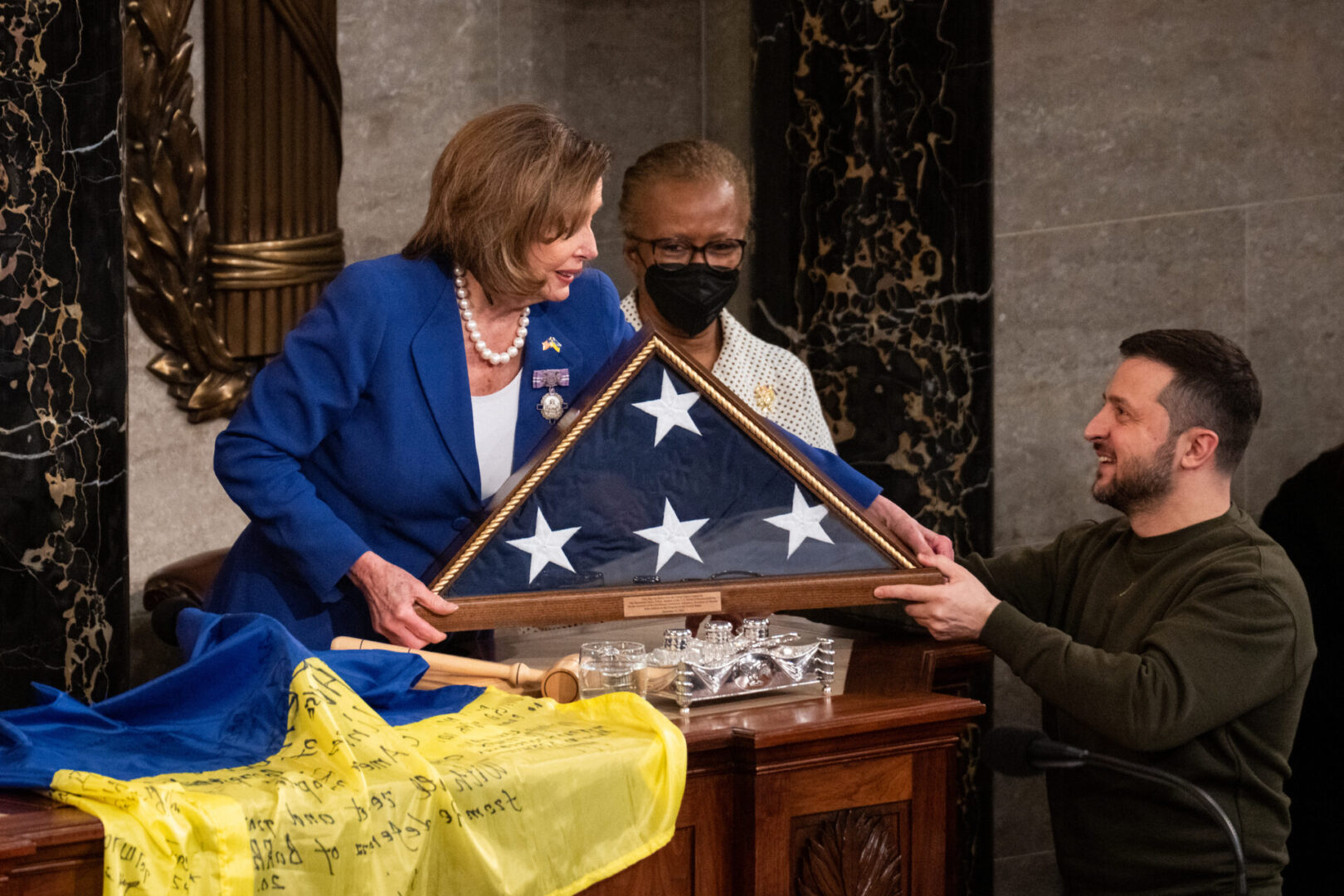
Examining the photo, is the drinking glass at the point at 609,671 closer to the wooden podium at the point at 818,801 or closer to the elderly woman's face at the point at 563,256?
the wooden podium at the point at 818,801

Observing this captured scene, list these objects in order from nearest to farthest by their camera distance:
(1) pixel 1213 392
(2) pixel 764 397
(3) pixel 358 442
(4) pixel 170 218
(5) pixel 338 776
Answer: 1. (5) pixel 338 776
2. (3) pixel 358 442
3. (1) pixel 1213 392
4. (2) pixel 764 397
5. (4) pixel 170 218

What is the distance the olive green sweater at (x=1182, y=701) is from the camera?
285 cm

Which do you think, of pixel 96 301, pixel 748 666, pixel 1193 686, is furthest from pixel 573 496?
pixel 96 301

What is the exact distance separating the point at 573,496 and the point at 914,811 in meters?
0.79

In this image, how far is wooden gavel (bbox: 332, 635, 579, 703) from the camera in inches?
104

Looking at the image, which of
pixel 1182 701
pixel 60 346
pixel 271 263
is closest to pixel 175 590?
pixel 60 346

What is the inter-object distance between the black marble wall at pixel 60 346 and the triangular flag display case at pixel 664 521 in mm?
1448

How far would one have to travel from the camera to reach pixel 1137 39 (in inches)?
189

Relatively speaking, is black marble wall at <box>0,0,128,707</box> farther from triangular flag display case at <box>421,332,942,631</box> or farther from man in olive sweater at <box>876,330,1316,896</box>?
man in olive sweater at <box>876,330,1316,896</box>

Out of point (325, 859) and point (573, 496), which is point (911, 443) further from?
point (325, 859)

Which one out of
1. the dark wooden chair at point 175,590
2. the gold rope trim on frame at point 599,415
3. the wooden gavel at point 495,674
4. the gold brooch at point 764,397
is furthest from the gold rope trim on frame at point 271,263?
the wooden gavel at point 495,674

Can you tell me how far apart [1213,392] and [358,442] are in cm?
163

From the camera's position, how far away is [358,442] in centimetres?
295

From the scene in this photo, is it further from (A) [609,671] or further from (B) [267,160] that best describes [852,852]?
(B) [267,160]
